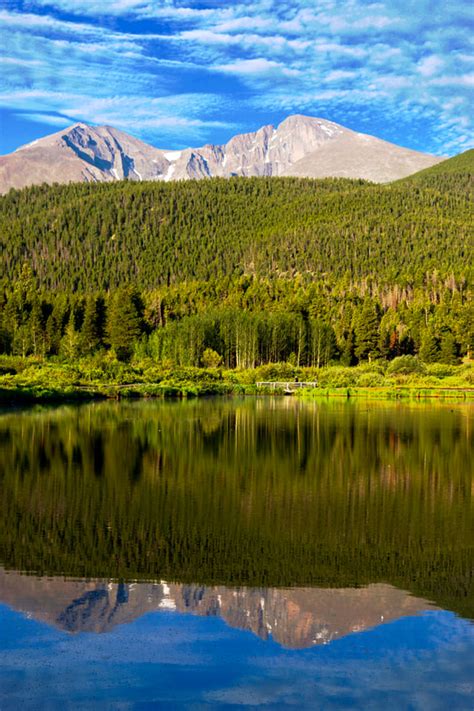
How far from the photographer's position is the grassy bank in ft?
182

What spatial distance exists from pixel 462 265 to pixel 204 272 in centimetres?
6237

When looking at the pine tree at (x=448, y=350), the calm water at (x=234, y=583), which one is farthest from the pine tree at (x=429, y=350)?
the calm water at (x=234, y=583)

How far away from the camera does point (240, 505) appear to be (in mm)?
16453

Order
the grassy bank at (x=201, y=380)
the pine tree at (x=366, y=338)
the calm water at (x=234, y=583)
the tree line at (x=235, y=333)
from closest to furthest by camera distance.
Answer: the calm water at (x=234, y=583) → the grassy bank at (x=201, y=380) → the tree line at (x=235, y=333) → the pine tree at (x=366, y=338)

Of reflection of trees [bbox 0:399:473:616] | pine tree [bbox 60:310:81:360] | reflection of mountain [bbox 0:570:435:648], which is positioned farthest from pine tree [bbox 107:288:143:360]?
reflection of mountain [bbox 0:570:435:648]

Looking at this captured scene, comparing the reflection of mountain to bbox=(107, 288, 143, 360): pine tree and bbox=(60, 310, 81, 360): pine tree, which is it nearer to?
bbox=(60, 310, 81, 360): pine tree

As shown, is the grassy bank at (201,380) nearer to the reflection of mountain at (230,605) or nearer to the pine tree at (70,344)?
the pine tree at (70,344)

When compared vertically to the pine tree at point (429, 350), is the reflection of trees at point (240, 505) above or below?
below

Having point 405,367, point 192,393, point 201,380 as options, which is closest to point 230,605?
point 192,393

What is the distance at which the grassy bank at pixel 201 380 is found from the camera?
55594 millimetres

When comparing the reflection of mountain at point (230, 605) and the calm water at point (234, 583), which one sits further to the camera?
the reflection of mountain at point (230, 605)

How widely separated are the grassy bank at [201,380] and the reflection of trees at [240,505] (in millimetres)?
23178

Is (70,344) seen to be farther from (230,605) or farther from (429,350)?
(230,605)

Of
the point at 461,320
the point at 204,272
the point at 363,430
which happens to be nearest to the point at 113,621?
the point at 363,430
